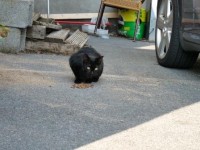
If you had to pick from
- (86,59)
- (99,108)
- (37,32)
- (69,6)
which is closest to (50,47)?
(37,32)

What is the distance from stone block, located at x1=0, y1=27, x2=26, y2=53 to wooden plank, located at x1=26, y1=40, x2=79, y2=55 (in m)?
0.28

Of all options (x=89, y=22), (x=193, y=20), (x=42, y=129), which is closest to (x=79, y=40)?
(x=193, y=20)

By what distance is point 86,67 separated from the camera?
5734 mm

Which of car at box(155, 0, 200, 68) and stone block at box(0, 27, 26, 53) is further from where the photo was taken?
stone block at box(0, 27, 26, 53)

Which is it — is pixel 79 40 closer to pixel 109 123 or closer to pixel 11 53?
pixel 11 53

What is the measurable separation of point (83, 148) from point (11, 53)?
379 cm

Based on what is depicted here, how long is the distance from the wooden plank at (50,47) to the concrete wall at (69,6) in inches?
121

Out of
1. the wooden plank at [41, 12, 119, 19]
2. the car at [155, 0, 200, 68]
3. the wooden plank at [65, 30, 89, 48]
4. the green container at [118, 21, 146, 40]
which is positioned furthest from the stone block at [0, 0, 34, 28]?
the green container at [118, 21, 146, 40]

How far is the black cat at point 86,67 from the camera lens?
5684 millimetres

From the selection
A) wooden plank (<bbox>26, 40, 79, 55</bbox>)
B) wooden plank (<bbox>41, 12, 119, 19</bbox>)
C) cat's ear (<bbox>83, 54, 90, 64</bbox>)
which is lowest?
wooden plank (<bbox>26, 40, 79, 55</bbox>)

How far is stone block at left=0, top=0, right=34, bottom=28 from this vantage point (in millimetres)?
7016

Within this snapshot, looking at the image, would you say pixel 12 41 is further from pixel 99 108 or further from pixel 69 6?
pixel 69 6

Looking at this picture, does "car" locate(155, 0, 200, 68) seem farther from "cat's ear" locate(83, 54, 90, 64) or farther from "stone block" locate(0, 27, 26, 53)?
"stone block" locate(0, 27, 26, 53)

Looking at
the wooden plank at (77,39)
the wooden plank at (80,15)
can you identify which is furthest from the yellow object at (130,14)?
the wooden plank at (77,39)
